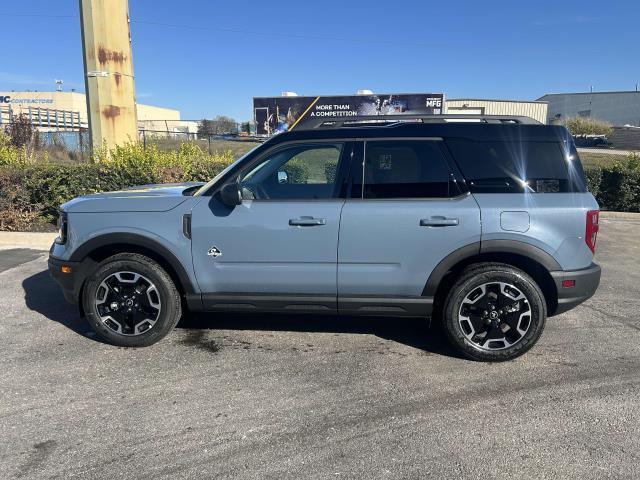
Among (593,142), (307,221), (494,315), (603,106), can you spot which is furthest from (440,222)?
(603,106)

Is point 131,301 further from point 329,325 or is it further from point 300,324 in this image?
Answer: point 329,325

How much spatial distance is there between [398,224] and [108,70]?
28.1 ft

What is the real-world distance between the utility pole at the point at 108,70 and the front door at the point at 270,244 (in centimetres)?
718

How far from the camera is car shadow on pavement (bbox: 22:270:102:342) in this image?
474cm

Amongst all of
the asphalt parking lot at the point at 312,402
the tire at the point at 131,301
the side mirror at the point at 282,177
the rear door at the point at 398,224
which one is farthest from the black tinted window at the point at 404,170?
the tire at the point at 131,301

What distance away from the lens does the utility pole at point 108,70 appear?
9875 mm

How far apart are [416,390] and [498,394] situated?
56cm

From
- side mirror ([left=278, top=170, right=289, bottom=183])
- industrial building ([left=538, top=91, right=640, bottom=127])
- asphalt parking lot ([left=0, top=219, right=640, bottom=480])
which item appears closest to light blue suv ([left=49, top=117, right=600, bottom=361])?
side mirror ([left=278, top=170, right=289, bottom=183])

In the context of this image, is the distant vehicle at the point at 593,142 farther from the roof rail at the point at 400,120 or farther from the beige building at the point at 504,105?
the roof rail at the point at 400,120

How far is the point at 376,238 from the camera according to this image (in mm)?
3898

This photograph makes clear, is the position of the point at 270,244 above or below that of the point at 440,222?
below

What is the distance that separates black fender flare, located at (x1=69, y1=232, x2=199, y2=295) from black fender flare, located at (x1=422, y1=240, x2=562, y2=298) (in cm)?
199

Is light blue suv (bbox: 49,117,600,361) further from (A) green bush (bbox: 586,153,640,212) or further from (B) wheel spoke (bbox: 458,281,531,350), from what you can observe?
(A) green bush (bbox: 586,153,640,212)

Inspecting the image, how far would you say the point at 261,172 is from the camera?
419cm
